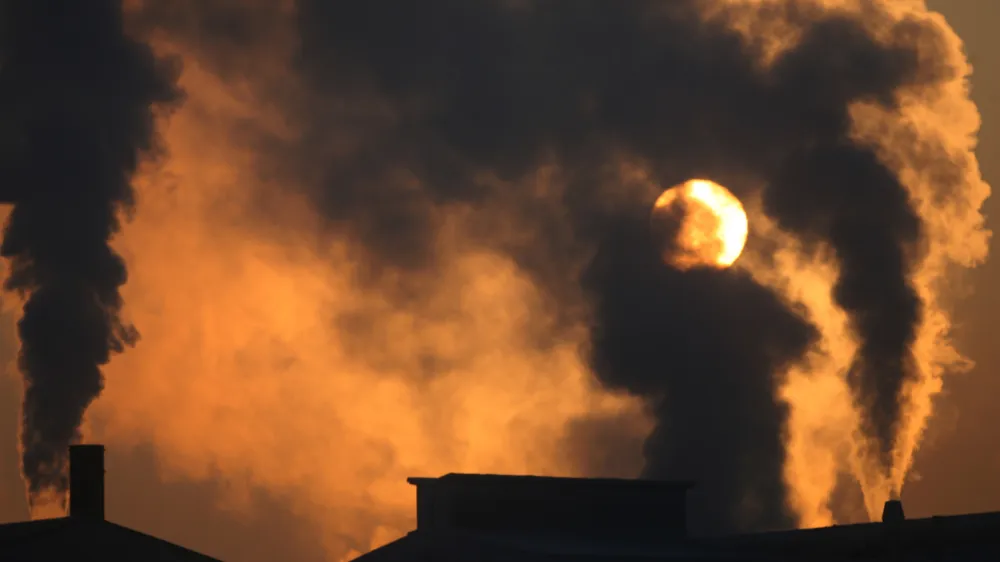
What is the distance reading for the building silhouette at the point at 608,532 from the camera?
16.1 meters

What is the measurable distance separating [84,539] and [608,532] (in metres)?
9.74

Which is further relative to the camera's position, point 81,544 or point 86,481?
point 86,481

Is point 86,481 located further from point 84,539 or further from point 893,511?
point 893,511

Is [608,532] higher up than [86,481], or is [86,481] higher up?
[86,481]

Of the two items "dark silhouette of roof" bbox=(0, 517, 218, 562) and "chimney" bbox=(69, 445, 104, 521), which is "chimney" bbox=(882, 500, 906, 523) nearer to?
"dark silhouette of roof" bbox=(0, 517, 218, 562)

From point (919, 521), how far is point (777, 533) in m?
2.92

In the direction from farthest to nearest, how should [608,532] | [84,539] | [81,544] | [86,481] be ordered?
[86,481], [84,539], [81,544], [608,532]

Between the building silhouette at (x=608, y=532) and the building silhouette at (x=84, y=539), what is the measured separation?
5.31 metres

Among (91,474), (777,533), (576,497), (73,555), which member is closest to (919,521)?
(777,533)

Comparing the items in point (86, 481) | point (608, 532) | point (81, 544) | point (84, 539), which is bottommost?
point (608, 532)

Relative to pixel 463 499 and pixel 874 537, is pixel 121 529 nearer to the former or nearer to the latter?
pixel 463 499

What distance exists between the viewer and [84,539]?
2344 centimetres

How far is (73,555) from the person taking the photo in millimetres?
22766

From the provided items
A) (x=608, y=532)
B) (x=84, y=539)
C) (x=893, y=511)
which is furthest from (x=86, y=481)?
(x=893, y=511)
